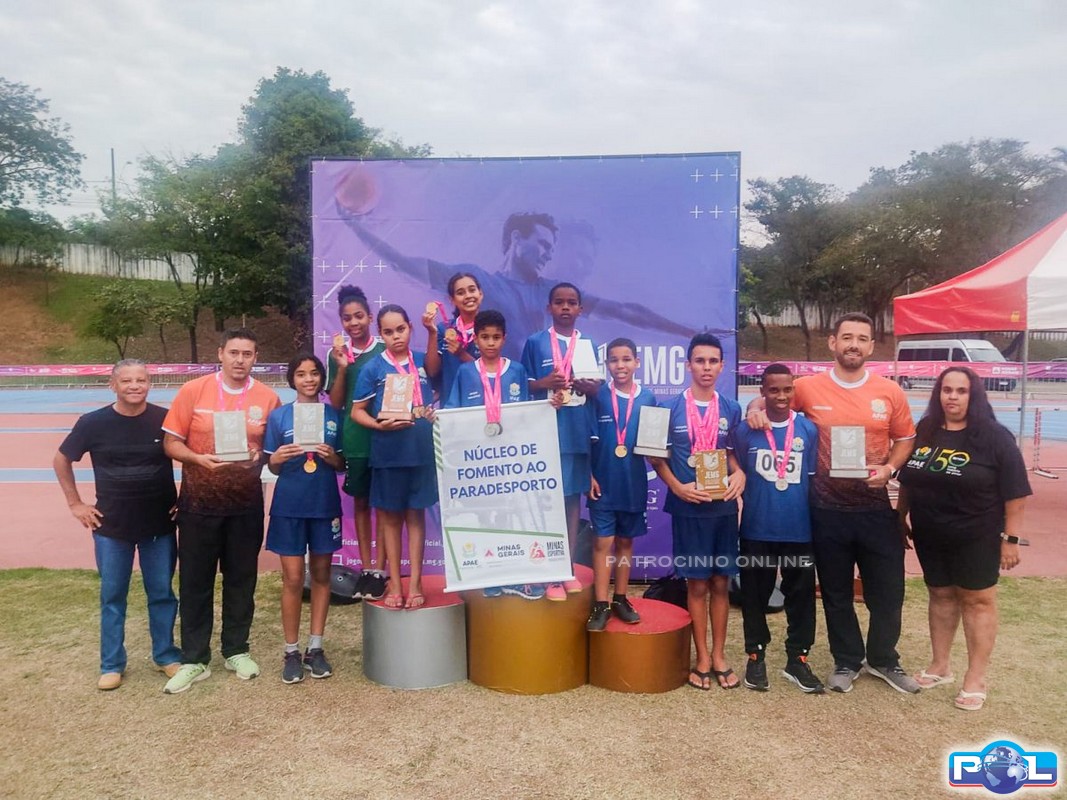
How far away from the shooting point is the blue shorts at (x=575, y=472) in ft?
13.6

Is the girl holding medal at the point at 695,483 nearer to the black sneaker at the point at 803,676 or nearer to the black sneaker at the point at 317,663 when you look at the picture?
the black sneaker at the point at 803,676

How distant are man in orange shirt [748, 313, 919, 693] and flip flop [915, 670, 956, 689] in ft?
0.33

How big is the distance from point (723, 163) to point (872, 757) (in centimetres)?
411

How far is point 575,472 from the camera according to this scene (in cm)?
416

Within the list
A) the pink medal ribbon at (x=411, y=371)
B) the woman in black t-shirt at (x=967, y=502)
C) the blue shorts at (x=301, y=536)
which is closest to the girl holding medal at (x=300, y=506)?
the blue shorts at (x=301, y=536)

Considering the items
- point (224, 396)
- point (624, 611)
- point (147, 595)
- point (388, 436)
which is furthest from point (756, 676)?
point (147, 595)

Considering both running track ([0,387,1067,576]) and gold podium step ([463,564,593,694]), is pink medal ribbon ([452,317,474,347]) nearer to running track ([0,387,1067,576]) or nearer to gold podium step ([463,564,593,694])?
gold podium step ([463,564,593,694])

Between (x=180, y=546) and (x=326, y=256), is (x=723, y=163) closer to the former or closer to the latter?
(x=326, y=256)

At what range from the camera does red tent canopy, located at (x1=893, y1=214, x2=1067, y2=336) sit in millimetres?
7277

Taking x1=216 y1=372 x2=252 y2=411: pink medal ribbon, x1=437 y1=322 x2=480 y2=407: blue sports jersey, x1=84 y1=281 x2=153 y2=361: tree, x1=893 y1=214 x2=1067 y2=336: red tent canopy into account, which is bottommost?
x1=216 y1=372 x2=252 y2=411: pink medal ribbon

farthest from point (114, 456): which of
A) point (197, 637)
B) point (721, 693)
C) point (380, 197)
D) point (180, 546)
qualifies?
point (721, 693)

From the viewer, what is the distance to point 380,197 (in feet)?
19.4

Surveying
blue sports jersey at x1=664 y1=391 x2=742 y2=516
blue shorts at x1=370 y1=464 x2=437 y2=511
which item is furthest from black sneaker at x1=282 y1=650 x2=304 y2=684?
blue sports jersey at x1=664 y1=391 x2=742 y2=516

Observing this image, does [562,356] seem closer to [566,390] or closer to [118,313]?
Answer: [566,390]
